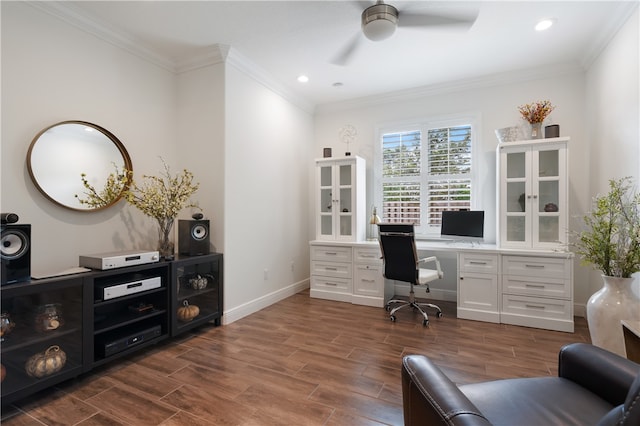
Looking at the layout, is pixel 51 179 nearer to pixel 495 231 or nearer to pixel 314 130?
pixel 314 130

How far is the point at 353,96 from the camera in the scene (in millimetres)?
4590

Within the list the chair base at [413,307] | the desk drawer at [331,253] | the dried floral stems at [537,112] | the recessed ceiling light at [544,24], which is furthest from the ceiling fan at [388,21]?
the chair base at [413,307]

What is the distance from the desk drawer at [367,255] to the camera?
3.97m

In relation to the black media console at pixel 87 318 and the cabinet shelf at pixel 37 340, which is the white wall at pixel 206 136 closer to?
the black media console at pixel 87 318

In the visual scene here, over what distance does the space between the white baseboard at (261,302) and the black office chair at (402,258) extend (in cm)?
146

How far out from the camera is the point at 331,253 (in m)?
4.21

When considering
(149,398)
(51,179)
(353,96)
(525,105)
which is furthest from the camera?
(353,96)

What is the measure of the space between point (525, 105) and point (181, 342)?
14.8 ft

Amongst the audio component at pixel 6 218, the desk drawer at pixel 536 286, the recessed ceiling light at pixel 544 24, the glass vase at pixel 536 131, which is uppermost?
the recessed ceiling light at pixel 544 24

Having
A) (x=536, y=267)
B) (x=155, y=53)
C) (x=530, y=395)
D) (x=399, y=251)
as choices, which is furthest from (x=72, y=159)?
(x=536, y=267)

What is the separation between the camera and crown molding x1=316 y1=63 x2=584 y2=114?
361 cm

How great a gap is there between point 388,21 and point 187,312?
3.02 m

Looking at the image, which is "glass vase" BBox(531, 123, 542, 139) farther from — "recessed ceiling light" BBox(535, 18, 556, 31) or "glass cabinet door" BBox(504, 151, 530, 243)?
"recessed ceiling light" BBox(535, 18, 556, 31)

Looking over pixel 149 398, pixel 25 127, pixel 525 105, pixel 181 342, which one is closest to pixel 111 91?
pixel 25 127
